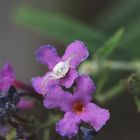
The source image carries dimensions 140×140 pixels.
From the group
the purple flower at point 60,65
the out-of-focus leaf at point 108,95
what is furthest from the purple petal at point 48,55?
the out-of-focus leaf at point 108,95

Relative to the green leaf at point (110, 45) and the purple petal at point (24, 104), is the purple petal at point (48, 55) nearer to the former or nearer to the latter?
the purple petal at point (24, 104)

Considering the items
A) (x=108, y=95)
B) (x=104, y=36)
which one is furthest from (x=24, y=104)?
(x=104, y=36)

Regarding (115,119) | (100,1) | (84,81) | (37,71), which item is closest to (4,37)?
(37,71)

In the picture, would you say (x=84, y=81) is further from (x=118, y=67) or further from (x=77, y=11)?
(x=77, y=11)

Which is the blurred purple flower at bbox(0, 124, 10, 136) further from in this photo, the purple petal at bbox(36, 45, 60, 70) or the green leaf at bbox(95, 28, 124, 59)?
the green leaf at bbox(95, 28, 124, 59)

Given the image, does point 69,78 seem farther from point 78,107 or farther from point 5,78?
point 5,78

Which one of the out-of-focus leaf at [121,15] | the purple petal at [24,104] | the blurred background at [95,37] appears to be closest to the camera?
the purple petal at [24,104]

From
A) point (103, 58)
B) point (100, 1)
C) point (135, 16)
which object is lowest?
point (103, 58)

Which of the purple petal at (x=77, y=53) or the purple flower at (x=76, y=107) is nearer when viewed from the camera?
the purple flower at (x=76, y=107)
